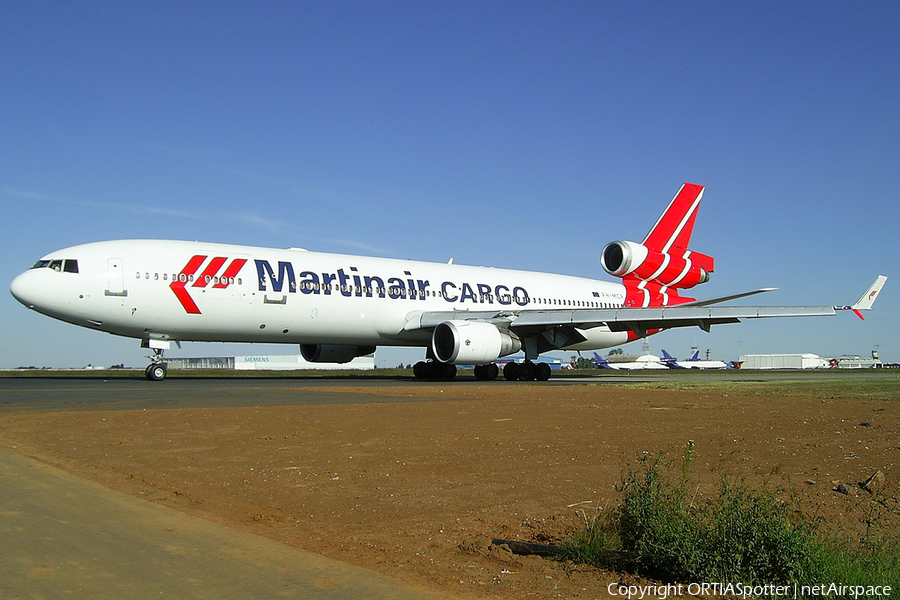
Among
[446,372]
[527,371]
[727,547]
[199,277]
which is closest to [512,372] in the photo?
[527,371]

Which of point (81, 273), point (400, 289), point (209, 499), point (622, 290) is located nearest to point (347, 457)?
point (209, 499)

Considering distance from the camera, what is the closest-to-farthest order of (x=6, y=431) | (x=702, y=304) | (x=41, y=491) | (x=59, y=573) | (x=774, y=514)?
(x=59, y=573)
(x=774, y=514)
(x=41, y=491)
(x=6, y=431)
(x=702, y=304)

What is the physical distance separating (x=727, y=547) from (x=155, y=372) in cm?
2159

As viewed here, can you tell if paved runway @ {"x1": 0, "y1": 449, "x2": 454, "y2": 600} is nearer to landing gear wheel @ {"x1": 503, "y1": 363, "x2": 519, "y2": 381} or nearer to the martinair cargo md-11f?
the martinair cargo md-11f

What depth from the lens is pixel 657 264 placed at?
35.9 metres

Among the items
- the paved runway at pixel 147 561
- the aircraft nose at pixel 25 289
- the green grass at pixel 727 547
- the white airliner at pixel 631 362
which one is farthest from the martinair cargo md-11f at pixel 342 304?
the white airliner at pixel 631 362

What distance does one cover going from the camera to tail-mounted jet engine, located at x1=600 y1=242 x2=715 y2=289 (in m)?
34.5

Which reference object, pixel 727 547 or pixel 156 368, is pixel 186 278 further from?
pixel 727 547

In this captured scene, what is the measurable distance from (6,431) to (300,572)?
8033mm

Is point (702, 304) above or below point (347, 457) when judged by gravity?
above

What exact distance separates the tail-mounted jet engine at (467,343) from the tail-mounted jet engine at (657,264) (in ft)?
34.9

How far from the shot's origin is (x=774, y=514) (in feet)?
15.3

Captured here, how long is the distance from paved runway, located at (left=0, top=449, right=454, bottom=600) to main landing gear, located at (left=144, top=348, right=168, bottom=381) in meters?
17.6

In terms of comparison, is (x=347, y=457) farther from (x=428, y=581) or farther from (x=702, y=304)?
(x=702, y=304)
